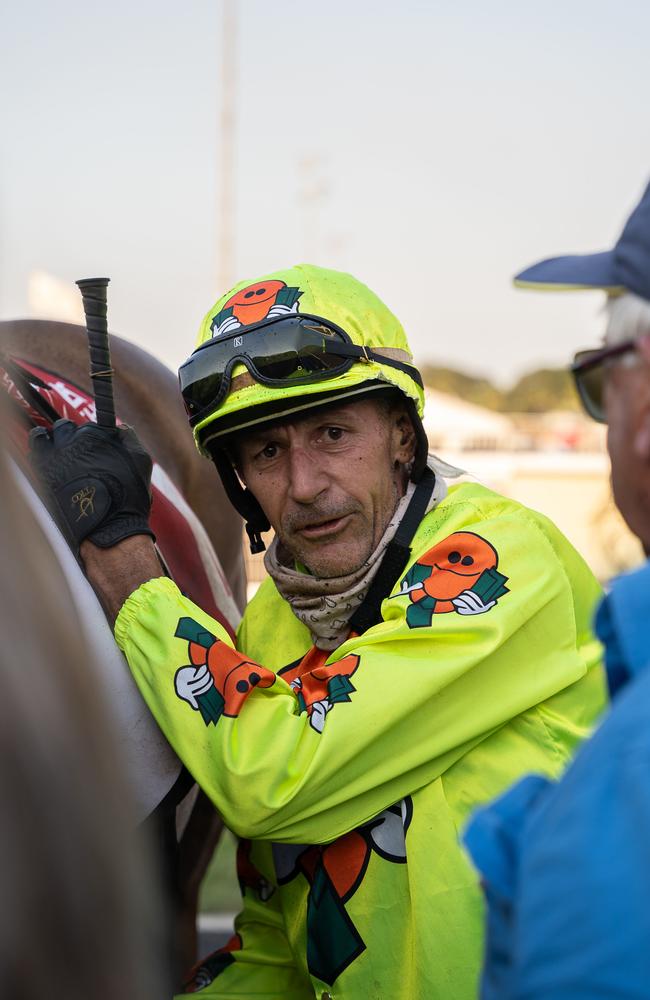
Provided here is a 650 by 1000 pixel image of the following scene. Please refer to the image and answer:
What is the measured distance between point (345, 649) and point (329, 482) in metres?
0.39

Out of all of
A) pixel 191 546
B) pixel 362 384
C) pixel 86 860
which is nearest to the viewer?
pixel 86 860

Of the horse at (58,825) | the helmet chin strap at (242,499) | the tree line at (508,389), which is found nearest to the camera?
the horse at (58,825)

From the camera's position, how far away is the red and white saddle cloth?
2570mm

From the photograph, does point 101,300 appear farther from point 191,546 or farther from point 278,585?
point 191,546

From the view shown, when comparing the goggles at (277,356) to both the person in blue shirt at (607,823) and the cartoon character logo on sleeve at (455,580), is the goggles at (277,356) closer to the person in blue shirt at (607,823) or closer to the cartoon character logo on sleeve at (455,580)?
the cartoon character logo on sleeve at (455,580)

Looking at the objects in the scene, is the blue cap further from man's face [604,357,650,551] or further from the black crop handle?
the black crop handle

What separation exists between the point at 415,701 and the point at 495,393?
7747 cm

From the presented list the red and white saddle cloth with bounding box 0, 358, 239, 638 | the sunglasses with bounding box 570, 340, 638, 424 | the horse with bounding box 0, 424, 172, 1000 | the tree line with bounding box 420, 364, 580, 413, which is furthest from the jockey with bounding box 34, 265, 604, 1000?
the tree line with bounding box 420, 364, 580, 413

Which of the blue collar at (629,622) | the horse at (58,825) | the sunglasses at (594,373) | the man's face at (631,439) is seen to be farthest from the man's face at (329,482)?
the horse at (58,825)

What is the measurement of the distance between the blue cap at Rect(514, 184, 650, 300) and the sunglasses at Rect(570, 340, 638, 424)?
0.06m

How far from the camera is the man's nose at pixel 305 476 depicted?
2.22m

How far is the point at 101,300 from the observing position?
7.00 feet

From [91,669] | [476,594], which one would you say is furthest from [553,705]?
[91,669]

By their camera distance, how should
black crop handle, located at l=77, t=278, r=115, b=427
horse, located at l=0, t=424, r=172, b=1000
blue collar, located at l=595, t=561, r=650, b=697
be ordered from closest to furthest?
horse, located at l=0, t=424, r=172, b=1000 < blue collar, located at l=595, t=561, r=650, b=697 < black crop handle, located at l=77, t=278, r=115, b=427
